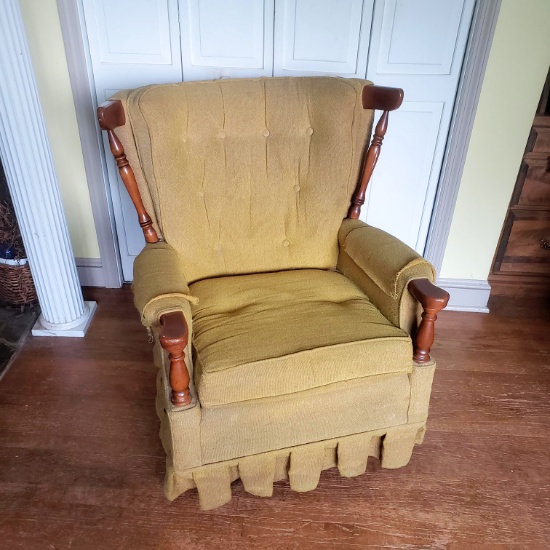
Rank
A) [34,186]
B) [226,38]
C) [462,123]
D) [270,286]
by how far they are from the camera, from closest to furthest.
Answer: [270,286] < [34,186] < [226,38] < [462,123]

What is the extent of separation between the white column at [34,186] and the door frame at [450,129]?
25 centimetres

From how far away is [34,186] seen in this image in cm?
165

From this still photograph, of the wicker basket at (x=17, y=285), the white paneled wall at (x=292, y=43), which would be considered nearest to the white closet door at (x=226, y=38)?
the white paneled wall at (x=292, y=43)

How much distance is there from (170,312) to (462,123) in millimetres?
1404

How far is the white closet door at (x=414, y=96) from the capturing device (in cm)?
173

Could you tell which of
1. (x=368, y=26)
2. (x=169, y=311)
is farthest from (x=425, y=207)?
(x=169, y=311)

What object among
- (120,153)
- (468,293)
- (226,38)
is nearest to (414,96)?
(226,38)

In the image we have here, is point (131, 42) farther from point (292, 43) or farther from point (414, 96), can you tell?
point (414, 96)

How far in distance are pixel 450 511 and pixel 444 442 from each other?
0.82 ft

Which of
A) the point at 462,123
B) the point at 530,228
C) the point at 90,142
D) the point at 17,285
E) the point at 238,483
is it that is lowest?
the point at 238,483

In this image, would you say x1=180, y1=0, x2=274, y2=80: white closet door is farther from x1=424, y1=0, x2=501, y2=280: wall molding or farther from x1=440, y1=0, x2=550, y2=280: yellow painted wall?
x1=440, y1=0, x2=550, y2=280: yellow painted wall

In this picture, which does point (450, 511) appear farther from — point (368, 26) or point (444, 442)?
point (368, 26)

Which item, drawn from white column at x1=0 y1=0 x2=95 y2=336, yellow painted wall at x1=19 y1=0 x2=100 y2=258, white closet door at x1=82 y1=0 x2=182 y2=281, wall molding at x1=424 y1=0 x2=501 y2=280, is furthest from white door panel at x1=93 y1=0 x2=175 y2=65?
wall molding at x1=424 y1=0 x2=501 y2=280

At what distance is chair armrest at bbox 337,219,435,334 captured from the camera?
1266 millimetres
